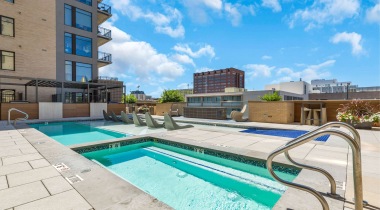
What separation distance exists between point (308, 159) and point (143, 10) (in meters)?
18.3

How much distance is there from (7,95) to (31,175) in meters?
18.9

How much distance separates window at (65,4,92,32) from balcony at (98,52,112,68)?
9.61ft

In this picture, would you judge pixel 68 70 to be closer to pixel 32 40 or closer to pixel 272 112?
pixel 32 40

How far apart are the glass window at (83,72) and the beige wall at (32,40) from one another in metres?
2.32

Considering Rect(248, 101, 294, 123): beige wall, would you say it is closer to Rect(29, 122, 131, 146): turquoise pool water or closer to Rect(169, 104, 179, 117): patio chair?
Rect(169, 104, 179, 117): patio chair

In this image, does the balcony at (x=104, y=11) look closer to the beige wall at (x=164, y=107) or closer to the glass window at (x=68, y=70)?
the glass window at (x=68, y=70)

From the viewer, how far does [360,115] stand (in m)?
9.41

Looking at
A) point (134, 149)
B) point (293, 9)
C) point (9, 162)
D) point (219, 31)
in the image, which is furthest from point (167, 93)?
point (9, 162)

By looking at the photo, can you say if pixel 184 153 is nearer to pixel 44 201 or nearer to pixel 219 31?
pixel 44 201

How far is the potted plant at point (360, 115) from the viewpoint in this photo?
9.05m

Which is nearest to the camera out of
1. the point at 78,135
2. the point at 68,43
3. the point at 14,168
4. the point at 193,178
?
the point at 14,168

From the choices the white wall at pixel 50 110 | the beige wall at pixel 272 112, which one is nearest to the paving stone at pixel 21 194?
the beige wall at pixel 272 112

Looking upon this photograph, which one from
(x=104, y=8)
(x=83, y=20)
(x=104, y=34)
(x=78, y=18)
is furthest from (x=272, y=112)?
(x=104, y=8)

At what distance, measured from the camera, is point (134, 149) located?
6.46 m
